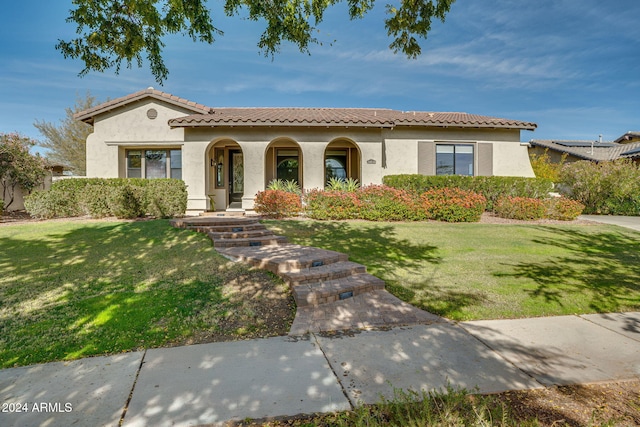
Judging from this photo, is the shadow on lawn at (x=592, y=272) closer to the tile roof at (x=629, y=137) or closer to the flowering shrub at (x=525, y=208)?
the flowering shrub at (x=525, y=208)

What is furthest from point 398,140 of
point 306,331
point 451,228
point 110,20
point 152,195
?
point 306,331

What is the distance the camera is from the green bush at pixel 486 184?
13.5 metres

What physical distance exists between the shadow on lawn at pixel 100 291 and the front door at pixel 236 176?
25.4ft

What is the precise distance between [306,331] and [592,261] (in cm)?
709

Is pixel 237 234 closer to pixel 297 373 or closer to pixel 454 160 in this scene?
pixel 297 373

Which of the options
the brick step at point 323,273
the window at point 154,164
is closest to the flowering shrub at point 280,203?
the window at point 154,164

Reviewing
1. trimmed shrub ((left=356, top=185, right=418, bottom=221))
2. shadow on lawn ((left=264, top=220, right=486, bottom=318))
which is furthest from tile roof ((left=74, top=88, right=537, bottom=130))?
shadow on lawn ((left=264, top=220, right=486, bottom=318))

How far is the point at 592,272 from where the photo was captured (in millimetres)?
6395

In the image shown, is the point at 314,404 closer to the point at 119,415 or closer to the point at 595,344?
the point at 119,415

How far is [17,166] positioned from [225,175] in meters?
8.39

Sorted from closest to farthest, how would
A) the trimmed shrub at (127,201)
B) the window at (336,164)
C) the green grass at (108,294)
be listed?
the green grass at (108,294), the trimmed shrub at (127,201), the window at (336,164)

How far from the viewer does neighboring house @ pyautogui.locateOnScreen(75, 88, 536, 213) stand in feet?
45.6

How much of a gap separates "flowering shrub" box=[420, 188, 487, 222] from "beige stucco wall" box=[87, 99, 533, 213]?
3.03m

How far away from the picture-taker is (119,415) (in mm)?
2373
